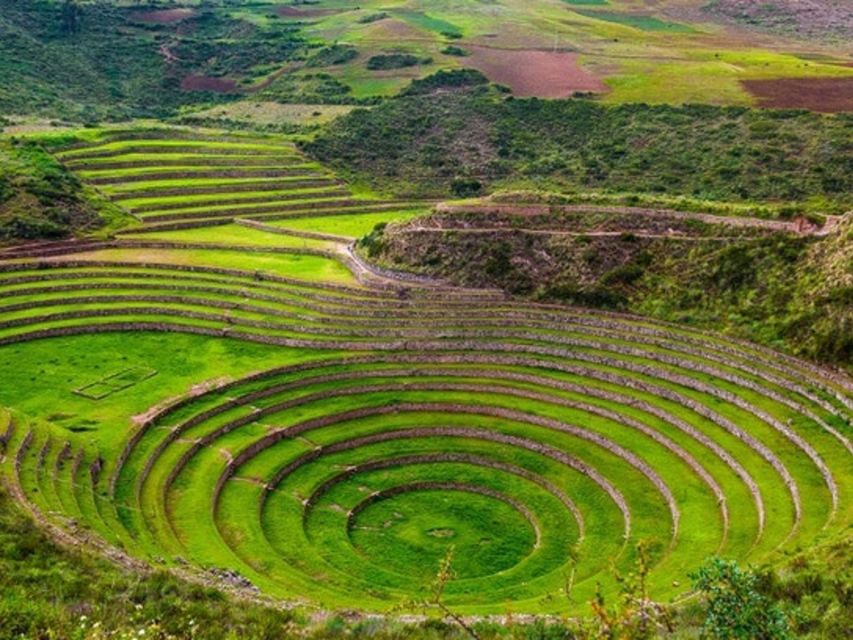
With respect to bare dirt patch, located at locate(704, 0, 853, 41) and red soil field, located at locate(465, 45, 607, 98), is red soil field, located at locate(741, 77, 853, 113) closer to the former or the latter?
red soil field, located at locate(465, 45, 607, 98)

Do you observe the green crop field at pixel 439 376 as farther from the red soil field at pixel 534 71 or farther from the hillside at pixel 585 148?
the red soil field at pixel 534 71

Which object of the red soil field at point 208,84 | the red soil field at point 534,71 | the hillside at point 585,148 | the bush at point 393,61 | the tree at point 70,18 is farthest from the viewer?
the tree at point 70,18

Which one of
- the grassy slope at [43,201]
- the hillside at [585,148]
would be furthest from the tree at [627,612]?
the grassy slope at [43,201]

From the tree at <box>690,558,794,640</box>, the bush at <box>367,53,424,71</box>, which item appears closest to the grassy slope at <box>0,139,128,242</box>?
the bush at <box>367,53,424,71</box>

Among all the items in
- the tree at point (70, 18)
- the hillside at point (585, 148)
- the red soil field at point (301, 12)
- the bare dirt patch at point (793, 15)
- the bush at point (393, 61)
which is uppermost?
the bare dirt patch at point (793, 15)

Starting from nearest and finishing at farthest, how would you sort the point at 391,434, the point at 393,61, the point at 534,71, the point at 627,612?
the point at 627,612
the point at 391,434
the point at 534,71
the point at 393,61

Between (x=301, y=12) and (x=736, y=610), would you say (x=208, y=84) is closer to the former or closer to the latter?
(x=301, y=12)

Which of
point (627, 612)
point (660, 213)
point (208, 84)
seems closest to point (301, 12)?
point (208, 84)
